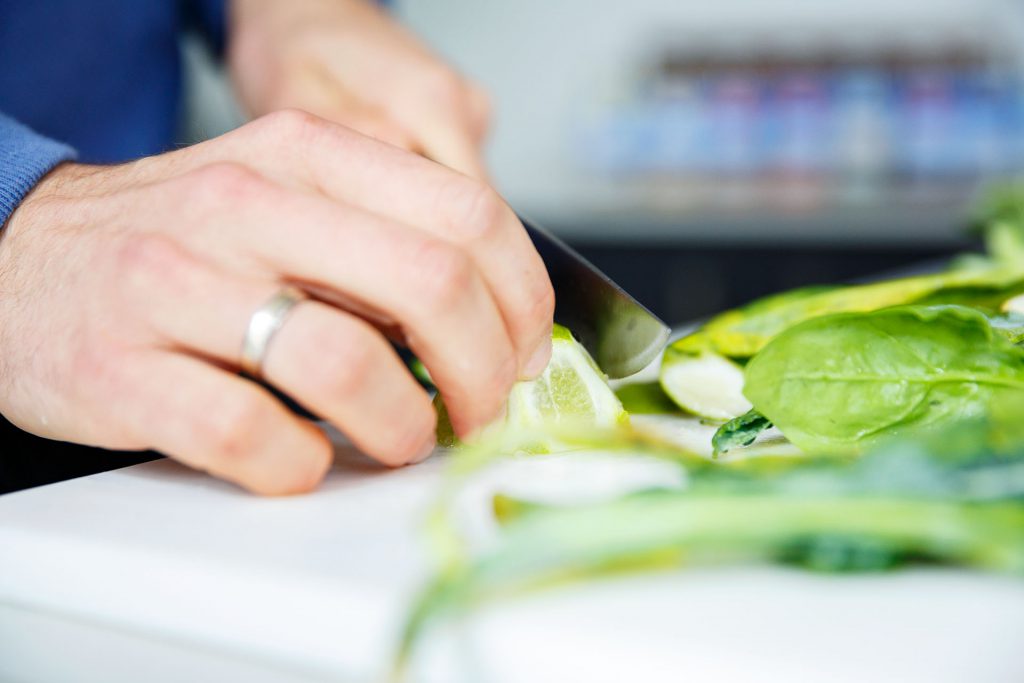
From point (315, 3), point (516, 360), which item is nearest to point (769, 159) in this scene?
point (315, 3)

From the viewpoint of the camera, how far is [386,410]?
49cm

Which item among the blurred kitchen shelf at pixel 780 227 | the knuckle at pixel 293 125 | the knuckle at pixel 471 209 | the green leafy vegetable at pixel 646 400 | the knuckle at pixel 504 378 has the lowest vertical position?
the blurred kitchen shelf at pixel 780 227

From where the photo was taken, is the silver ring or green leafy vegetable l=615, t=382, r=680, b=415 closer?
the silver ring

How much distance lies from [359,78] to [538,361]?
74 centimetres

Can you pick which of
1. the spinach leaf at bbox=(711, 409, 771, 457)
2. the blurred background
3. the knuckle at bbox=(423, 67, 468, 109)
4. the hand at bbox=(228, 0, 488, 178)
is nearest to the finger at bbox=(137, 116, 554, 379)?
the spinach leaf at bbox=(711, 409, 771, 457)

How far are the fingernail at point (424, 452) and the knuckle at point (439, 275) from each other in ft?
0.30

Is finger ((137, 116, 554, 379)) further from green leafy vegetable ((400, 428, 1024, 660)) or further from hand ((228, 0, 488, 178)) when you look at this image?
hand ((228, 0, 488, 178))

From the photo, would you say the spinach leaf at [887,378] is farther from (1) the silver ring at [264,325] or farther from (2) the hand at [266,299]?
(1) the silver ring at [264,325]

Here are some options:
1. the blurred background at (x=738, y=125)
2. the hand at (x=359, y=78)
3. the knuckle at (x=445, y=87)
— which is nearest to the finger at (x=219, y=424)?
the hand at (x=359, y=78)

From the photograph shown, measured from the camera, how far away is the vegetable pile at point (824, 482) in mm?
293

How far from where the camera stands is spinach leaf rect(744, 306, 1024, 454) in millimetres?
509

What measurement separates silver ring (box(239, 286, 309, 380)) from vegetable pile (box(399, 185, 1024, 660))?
0.37 ft

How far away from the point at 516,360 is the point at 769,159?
332 cm

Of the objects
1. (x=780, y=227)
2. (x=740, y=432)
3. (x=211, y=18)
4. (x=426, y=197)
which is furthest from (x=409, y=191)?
(x=780, y=227)
